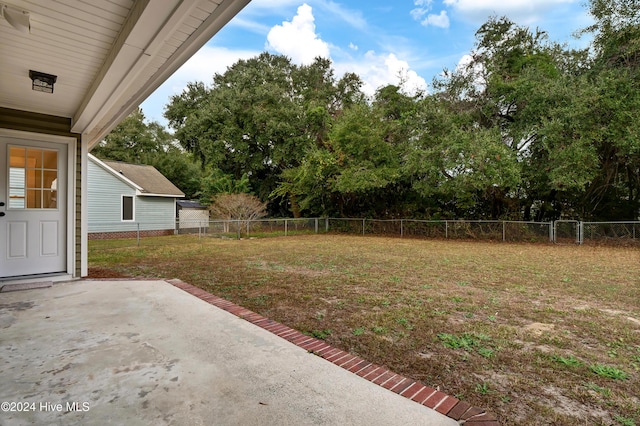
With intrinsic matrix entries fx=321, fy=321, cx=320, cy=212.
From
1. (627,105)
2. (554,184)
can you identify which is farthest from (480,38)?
(554,184)

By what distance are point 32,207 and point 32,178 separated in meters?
0.39

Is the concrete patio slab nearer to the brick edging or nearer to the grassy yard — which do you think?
the brick edging

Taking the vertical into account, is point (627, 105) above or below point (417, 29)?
below

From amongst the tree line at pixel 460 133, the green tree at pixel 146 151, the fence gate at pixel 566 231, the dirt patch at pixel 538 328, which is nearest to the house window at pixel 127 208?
the tree line at pixel 460 133

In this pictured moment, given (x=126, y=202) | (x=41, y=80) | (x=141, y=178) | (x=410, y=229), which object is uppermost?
(x=141, y=178)

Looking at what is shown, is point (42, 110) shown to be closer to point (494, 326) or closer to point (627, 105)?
point (494, 326)

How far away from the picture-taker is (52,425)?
1.52 m

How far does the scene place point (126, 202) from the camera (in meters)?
14.1

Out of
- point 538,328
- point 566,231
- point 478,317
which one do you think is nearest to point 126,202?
point 478,317

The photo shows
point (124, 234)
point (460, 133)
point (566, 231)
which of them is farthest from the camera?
point (124, 234)

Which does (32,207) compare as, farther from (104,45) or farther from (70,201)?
(104,45)

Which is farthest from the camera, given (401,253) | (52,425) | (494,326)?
(401,253)

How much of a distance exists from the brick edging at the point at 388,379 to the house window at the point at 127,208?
43.7ft

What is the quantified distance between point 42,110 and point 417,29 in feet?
39.4
